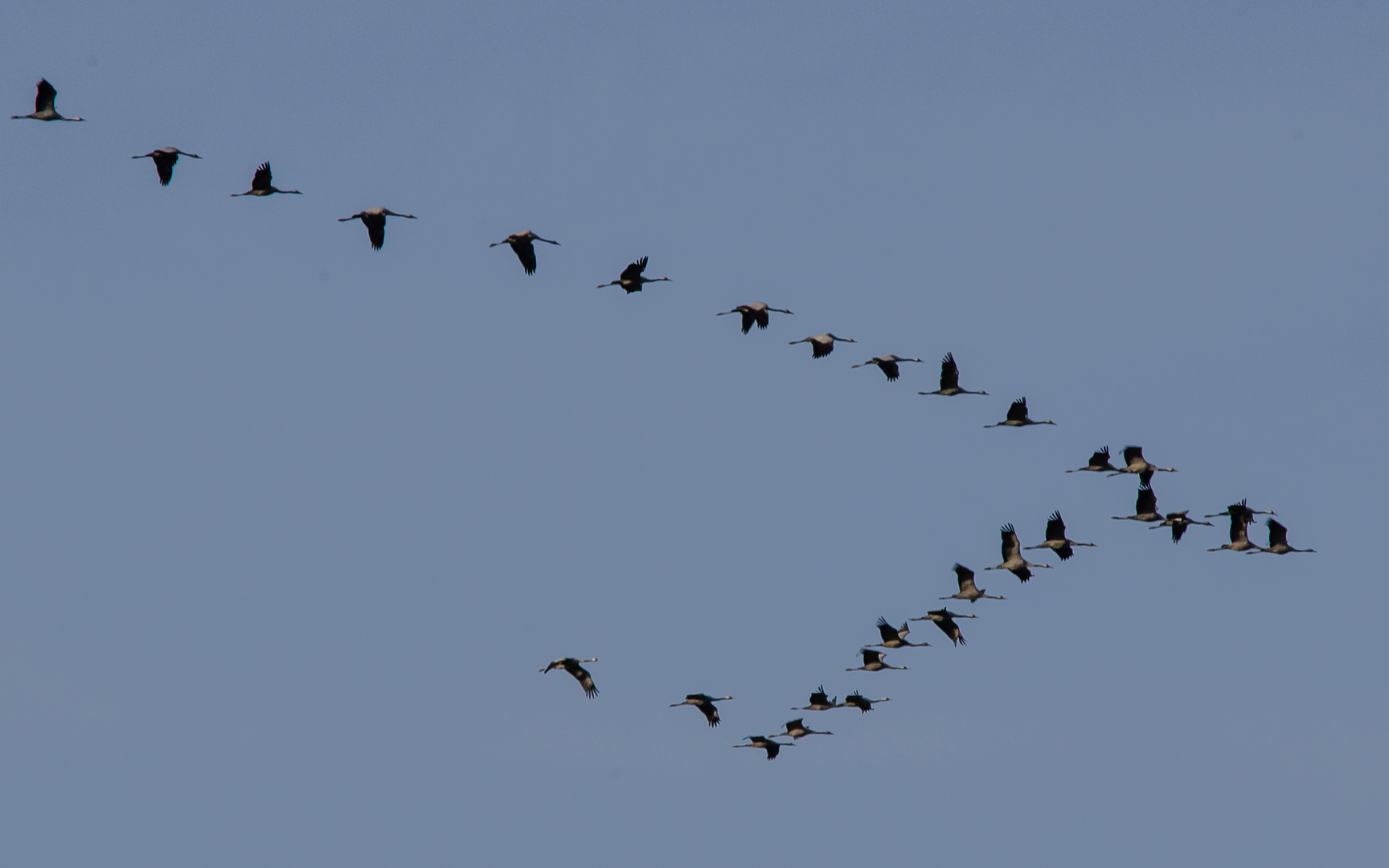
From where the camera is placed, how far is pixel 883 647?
206 ft

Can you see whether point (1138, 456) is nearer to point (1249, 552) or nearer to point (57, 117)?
point (1249, 552)

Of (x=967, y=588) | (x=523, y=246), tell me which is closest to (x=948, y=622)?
(x=967, y=588)

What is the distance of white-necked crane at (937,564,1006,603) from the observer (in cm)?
6188

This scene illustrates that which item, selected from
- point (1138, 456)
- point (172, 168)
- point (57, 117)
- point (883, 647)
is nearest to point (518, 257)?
point (172, 168)

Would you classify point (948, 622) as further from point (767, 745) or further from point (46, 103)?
point (46, 103)

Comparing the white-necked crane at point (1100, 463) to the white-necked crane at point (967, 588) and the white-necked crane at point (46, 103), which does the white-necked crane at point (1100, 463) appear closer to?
the white-necked crane at point (967, 588)

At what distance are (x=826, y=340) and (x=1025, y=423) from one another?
6.79m

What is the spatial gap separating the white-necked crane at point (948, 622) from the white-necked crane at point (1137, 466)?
20.9 feet

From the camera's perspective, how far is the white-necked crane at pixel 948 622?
62781 millimetres

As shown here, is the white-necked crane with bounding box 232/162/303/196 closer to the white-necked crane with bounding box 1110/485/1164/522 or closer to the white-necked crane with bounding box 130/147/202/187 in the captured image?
the white-necked crane with bounding box 130/147/202/187

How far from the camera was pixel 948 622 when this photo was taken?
6325cm

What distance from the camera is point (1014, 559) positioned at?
6262cm

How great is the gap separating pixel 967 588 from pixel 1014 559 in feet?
5.45

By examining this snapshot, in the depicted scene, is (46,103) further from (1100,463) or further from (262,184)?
(1100,463)
